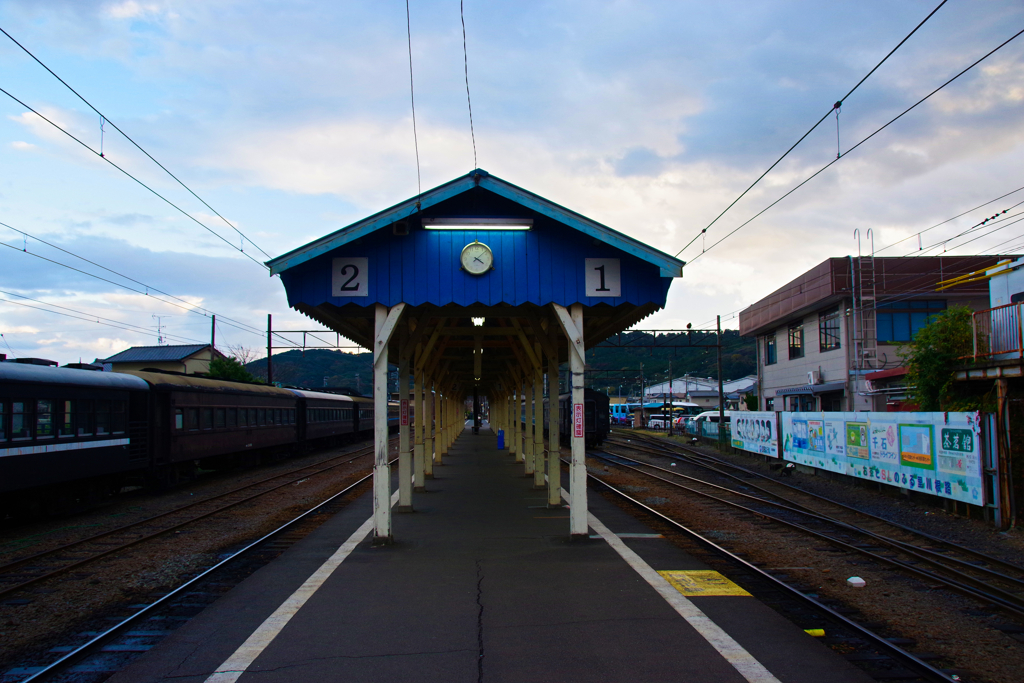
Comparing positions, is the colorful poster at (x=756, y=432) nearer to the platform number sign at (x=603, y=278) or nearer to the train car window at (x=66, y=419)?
the platform number sign at (x=603, y=278)

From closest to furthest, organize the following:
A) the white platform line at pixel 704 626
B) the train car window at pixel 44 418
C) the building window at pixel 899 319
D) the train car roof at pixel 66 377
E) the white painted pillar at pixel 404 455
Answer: the white platform line at pixel 704 626 → the train car roof at pixel 66 377 → the train car window at pixel 44 418 → the white painted pillar at pixel 404 455 → the building window at pixel 899 319

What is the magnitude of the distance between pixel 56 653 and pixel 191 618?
1012 millimetres

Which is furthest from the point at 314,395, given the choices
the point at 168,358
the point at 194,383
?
the point at 168,358

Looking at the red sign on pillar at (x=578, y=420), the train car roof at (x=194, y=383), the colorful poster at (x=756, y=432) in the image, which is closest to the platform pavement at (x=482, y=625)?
the red sign on pillar at (x=578, y=420)

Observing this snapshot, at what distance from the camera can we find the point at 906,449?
43.3ft

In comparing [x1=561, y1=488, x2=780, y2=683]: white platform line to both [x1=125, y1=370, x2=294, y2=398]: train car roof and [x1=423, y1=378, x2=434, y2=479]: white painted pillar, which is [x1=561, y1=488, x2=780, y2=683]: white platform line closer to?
[x1=423, y1=378, x2=434, y2=479]: white painted pillar

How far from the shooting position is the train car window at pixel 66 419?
1138 cm

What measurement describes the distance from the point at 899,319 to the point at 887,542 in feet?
72.7

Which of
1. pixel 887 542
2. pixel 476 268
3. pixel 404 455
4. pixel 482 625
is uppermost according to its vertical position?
pixel 476 268

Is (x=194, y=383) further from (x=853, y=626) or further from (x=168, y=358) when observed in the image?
(x=168, y=358)

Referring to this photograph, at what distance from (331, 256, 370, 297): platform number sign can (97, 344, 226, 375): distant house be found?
153 feet

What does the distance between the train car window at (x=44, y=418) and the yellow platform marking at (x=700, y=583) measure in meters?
9.55

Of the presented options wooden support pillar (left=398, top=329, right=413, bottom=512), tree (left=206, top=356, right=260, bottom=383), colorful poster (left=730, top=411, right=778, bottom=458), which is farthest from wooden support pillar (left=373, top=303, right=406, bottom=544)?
tree (left=206, top=356, right=260, bottom=383)

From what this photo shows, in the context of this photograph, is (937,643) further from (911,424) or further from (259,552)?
(911,424)
